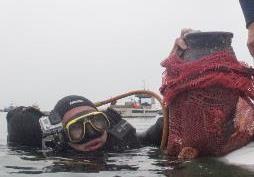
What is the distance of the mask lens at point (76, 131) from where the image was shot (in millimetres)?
5852

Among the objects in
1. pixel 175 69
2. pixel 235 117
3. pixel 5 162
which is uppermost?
pixel 175 69

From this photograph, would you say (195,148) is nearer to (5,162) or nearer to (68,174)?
(68,174)

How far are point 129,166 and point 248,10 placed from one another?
1.77 meters

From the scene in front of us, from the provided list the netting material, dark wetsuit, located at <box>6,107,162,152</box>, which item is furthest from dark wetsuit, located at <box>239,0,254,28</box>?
dark wetsuit, located at <box>6,107,162,152</box>

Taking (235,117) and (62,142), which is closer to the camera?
(235,117)

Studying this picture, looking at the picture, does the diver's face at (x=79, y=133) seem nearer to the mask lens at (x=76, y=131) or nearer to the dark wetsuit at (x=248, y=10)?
the mask lens at (x=76, y=131)

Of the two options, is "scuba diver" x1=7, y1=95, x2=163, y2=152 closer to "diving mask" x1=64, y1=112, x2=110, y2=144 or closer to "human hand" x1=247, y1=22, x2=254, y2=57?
"diving mask" x1=64, y1=112, x2=110, y2=144

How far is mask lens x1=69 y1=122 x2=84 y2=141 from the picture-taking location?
5.85 metres

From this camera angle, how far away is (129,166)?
4.72 meters

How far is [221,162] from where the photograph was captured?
14.2 ft

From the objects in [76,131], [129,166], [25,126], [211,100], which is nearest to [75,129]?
[76,131]

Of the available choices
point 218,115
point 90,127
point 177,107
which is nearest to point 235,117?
point 218,115

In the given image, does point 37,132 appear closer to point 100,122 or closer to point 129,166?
point 100,122

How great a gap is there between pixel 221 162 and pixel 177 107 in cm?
62
